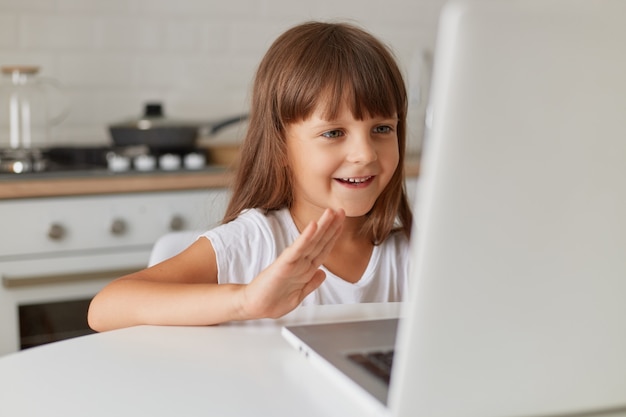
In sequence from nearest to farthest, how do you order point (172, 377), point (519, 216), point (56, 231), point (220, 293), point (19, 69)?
point (519, 216) → point (172, 377) → point (220, 293) → point (56, 231) → point (19, 69)

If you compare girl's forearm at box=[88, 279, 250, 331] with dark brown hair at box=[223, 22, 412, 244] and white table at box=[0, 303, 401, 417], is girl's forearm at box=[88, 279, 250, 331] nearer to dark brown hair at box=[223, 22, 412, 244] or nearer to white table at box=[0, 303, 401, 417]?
white table at box=[0, 303, 401, 417]

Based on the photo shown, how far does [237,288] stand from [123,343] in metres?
0.14

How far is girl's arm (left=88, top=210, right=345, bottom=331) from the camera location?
969mm

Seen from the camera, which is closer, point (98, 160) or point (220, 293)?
point (220, 293)

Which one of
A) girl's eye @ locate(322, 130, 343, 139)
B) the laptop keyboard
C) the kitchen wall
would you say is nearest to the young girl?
girl's eye @ locate(322, 130, 343, 139)

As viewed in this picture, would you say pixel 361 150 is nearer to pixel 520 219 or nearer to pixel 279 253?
pixel 279 253

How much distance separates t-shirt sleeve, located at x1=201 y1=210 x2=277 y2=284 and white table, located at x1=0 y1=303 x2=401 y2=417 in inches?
13.3

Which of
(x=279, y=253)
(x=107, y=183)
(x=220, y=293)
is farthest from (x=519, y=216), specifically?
(x=107, y=183)

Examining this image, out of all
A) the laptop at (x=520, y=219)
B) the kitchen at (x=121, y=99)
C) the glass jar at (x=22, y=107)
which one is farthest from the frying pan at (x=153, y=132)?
the laptop at (x=520, y=219)

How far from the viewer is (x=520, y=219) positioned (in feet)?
2.07

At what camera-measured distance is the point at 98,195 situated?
2.33 metres

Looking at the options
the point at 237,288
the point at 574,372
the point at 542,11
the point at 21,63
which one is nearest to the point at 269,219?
the point at 237,288

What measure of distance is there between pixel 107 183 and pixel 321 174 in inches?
41.2

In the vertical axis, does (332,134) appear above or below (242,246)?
above
